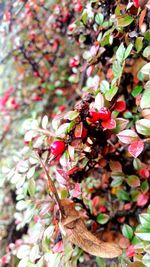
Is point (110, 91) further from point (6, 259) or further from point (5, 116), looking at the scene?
point (5, 116)

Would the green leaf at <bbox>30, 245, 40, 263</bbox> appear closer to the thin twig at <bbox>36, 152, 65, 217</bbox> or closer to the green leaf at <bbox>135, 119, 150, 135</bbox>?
the thin twig at <bbox>36, 152, 65, 217</bbox>

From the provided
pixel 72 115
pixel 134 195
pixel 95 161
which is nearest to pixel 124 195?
pixel 134 195

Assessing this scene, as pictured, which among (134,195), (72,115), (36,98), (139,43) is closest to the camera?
(72,115)

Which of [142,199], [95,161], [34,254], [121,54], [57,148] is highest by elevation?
[121,54]

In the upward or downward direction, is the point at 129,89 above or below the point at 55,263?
above

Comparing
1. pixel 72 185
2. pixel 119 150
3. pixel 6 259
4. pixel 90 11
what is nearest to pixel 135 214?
pixel 119 150

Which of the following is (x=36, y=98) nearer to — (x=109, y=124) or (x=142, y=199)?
(x=142, y=199)
